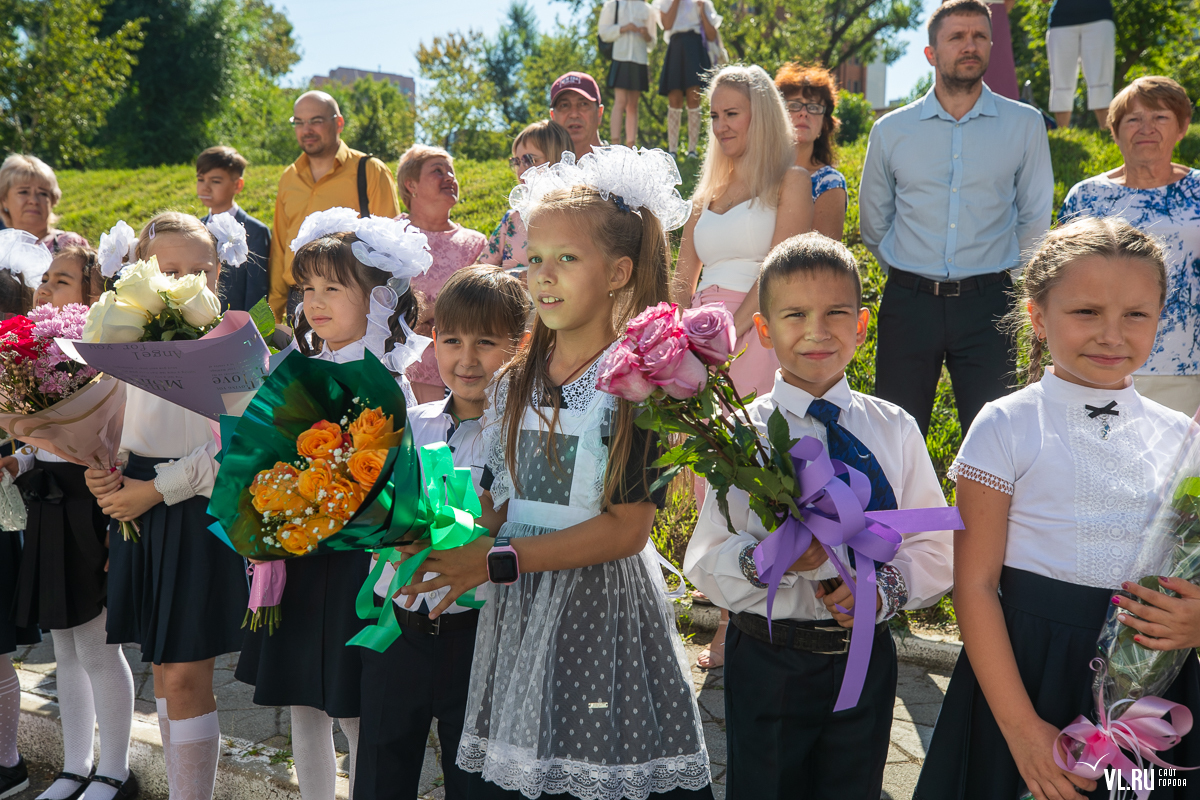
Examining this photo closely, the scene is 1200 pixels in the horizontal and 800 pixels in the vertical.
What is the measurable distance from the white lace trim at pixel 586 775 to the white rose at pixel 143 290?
5.12 feet

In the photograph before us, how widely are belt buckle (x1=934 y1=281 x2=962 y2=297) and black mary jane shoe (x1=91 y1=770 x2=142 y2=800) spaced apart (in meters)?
3.82

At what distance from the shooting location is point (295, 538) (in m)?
1.81

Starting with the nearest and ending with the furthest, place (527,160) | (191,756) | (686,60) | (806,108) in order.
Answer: (191,756)
(806,108)
(527,160)
(686,60)

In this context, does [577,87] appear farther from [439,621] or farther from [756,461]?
[756,461]

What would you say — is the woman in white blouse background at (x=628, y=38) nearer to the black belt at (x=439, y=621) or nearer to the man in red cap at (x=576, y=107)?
the man in red cap at (x=576, y=107)

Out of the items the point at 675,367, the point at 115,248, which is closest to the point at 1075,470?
the point at 675,367

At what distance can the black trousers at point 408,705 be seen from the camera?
2471 mm

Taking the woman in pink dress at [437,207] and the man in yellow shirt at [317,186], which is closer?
the woman in pink dress at [437,207]

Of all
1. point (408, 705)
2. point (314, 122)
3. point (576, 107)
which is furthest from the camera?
point (314, 122)

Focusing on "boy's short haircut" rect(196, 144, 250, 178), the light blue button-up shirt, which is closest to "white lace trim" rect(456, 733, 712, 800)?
the light blue button-up shirt

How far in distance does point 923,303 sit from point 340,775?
3.05 meters

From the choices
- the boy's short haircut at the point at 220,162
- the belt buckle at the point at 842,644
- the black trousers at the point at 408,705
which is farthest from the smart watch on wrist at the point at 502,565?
the boy's short haircut at the point at 220,162

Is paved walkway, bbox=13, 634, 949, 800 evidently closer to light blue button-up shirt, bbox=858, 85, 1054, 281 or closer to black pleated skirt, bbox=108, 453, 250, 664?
black pleated skirt, bbox=108, 453, 250, 664

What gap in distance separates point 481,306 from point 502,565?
96cm
